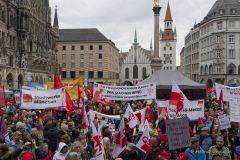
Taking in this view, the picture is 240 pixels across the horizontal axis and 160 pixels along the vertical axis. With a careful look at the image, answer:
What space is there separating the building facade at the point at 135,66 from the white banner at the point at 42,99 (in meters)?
105

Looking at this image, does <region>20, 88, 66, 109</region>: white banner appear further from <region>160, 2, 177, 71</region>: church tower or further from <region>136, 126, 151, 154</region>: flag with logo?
<region>160, 2, 177, 71</region>: church tower

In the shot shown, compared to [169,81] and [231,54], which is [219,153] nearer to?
[169,81]

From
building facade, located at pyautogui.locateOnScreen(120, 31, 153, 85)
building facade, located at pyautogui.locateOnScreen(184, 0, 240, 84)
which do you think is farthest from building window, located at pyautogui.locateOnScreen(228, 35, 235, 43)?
building facade, located at pyautogui.locateOnScreen(120, 31, 153, 85)

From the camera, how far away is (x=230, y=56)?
76.1 meters

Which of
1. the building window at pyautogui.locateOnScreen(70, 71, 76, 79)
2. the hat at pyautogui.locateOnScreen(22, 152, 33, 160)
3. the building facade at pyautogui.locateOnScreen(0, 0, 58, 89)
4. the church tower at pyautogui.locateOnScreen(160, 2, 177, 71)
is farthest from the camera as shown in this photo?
the church tower at pyautogui.locateOnScreen(160, 2, 177, 71)

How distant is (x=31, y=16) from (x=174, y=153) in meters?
53.5

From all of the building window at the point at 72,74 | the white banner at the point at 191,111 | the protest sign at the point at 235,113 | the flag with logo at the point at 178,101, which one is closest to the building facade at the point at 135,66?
the building window at the point at 72,74

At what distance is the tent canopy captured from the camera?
28720 millimetres

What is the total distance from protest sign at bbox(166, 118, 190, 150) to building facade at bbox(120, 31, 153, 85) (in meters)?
111

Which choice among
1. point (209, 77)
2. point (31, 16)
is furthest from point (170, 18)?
point (31, 16)

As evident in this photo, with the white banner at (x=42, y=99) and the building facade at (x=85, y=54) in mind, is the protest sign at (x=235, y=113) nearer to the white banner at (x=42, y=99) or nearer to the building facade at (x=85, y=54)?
the white banner at (x=42, y=99)

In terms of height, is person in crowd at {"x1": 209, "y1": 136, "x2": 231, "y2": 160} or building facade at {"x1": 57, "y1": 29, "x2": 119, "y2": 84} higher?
building facade at {"x1": 57, "y1": 29, "x2": 119, "y2": 84}

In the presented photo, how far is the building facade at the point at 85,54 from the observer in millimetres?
99188

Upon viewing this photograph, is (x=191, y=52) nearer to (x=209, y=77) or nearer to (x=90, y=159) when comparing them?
(x=209, y=77)
